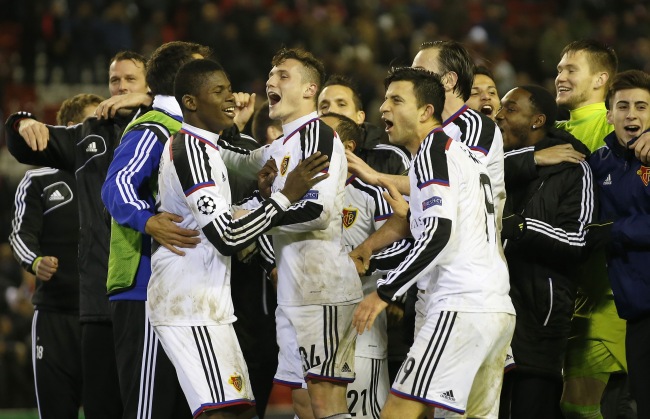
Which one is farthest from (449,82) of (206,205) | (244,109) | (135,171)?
(135,171)

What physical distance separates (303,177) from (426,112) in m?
0.83

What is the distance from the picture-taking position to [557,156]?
7.20 metres

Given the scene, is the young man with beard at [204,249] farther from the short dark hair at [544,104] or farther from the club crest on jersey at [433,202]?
the short dark hair at [544,104]

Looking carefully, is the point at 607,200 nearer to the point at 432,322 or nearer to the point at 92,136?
the point at 432,322

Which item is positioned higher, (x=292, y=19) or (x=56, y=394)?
(x=292, y=19)

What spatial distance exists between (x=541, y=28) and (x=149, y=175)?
53.1 feet

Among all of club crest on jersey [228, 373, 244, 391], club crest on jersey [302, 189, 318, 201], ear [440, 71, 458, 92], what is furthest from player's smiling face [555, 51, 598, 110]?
club crest on jersey [228, 373, 244, 391]

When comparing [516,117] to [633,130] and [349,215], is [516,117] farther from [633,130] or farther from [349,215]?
[349,215]

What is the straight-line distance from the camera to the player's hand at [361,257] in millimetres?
6496

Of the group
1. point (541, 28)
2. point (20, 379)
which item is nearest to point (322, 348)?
point (20, 379)

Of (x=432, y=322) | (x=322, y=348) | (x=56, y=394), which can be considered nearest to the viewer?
(x=432, y=322)

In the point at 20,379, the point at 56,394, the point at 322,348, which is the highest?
the point at 322,348

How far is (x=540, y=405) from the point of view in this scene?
7.10 meters

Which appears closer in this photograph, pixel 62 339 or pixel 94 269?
pixel 94 269
